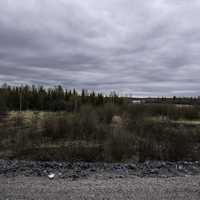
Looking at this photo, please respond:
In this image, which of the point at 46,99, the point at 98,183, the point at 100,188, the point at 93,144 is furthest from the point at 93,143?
the point at 46,99

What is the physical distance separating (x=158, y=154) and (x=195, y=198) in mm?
7169

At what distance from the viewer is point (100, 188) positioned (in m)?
6.16

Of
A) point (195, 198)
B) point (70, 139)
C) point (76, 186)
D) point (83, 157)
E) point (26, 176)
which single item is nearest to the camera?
point (195, 198)

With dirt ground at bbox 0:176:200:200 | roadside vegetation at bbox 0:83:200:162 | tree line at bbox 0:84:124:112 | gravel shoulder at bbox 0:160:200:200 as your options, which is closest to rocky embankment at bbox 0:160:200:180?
gravel shoulder at bbox 0:160:200:200

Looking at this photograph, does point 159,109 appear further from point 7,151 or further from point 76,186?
point 76,186

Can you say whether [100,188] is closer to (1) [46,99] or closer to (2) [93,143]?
(2) [93,143]

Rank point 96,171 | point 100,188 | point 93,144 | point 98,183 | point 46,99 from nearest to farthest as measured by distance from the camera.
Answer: point 100,188 → point 98,183 → point 96,171 → point 93,144 → point 46,99

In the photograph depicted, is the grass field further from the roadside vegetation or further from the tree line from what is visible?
the tree line

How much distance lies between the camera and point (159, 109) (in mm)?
48188

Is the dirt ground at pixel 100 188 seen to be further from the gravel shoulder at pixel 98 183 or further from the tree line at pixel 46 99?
the tree line at pixel 46 99

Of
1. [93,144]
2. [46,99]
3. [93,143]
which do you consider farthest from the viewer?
[46,99]

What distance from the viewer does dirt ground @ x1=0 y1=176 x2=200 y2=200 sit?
5480 millimetres

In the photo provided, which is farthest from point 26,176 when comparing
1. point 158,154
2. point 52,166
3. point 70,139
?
point 70,139

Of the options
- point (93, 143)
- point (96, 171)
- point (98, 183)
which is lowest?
point (93, 143)
